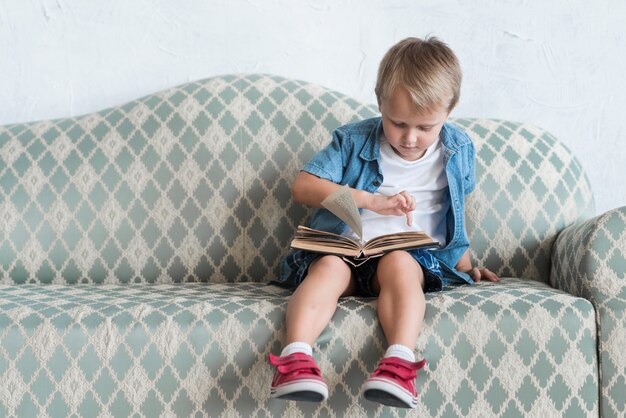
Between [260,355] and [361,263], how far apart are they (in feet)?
1.15

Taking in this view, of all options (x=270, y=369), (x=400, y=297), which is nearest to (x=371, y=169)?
(x=400, y=297)

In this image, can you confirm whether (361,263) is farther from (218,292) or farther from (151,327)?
(151,327)

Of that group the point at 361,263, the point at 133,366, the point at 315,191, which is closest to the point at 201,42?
the point at 315,191

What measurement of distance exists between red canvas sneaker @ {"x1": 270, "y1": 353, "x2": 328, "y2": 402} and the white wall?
4.40 feet

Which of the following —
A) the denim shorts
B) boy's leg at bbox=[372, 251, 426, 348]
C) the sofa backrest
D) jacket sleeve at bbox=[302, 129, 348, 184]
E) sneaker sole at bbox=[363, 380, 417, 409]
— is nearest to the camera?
sneaker sole at bbox=[363, 380, 417, 409]

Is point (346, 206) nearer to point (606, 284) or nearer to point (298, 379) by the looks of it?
point (298, 379)

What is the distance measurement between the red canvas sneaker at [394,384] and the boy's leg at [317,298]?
175mm

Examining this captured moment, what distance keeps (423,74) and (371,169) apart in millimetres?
342

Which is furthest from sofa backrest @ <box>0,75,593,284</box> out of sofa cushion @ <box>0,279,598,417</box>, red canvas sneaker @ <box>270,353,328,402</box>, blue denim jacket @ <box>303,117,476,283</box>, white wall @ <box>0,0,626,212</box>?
red canvas sneaker @ <box>270,353,328,402</box>

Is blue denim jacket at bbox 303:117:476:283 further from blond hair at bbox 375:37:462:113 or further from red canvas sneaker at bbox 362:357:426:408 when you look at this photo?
red canvas sneaker at bbox 362:357:426:408

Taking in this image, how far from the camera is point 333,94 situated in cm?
241

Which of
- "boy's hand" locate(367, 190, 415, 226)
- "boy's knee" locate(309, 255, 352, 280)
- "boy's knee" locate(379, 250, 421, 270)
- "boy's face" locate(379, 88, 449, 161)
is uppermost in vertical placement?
"boy's face" locate(379, 88, 449, 161)

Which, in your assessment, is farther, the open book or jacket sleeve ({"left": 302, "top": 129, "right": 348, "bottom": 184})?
jacket sleeve ({"left": 302, "top": 129, "right": 348, "bottom": 184})

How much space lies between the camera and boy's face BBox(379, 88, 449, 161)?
1764 mm
